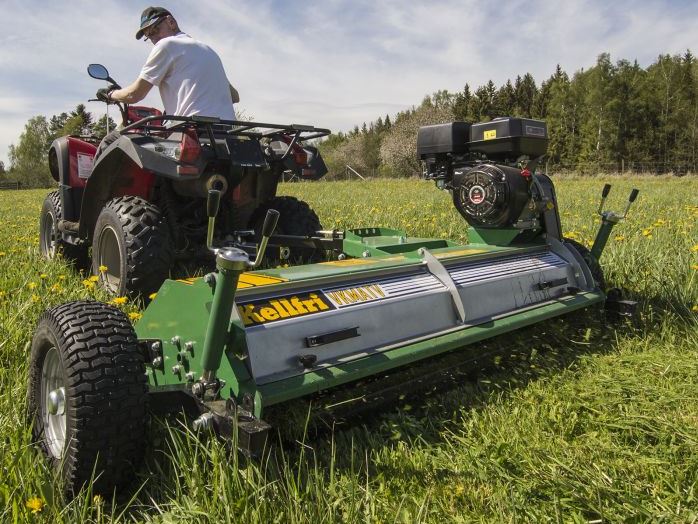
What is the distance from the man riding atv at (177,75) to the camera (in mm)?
3555

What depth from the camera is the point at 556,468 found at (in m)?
1.85

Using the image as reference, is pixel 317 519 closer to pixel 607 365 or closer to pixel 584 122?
pixel 607 365

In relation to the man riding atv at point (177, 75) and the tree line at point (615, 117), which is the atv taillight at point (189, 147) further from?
the tree line at point (615, 117)

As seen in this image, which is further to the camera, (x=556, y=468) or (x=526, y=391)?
(x=526, y=391)

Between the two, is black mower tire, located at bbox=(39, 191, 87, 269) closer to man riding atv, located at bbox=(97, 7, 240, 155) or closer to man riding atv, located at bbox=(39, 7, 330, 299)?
man riding atv, located at bbox=(39, 7, 330, 299)

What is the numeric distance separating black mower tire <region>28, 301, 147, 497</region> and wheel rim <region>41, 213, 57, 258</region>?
3255mm

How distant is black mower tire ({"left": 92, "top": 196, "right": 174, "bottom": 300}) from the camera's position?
10.4ft

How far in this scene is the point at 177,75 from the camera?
3.62 m

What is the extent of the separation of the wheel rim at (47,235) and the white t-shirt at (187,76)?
1.79 metres

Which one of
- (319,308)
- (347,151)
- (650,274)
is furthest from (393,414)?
(347,151)

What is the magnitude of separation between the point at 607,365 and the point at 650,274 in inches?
57.6

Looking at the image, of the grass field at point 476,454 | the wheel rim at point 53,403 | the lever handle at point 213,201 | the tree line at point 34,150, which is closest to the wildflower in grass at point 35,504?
the grass field at point 476,454

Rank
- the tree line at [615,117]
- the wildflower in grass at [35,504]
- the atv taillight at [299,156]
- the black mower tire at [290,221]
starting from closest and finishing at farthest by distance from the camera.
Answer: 1. the wildflower in grass at [35,504]
2. the atv taillight at [299,156]
3. the black mower tire at [290,221]
4. the tree line at [615,117]

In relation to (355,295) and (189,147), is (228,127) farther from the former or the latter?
(355,295)
